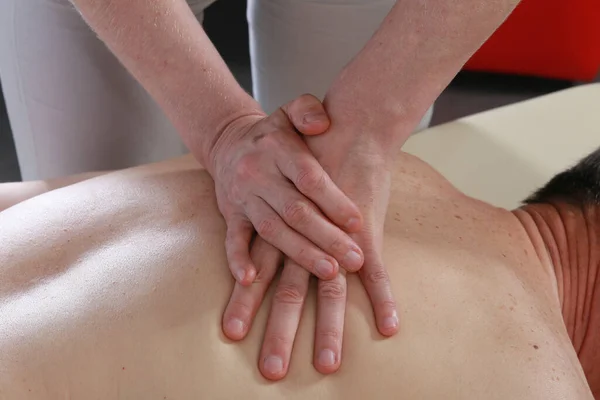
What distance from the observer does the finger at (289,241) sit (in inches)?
34.8

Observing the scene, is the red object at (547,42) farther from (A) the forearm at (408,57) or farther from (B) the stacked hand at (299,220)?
(B) the stacked hand at (299,220)

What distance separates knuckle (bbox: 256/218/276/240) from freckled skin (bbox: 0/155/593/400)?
0.06 metres

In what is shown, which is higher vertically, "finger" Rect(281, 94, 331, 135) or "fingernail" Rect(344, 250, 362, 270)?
"finger" Rect(281, 94, 331, 135)

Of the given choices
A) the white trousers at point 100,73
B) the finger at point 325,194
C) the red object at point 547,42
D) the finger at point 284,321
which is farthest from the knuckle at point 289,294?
the red object at point 547,42

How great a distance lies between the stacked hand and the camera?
0.86 m

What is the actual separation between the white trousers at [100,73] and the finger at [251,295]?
2.30 feet

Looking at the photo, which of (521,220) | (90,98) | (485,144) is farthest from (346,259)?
(485,144)

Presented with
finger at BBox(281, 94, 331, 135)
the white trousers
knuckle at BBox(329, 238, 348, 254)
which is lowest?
the white trousers

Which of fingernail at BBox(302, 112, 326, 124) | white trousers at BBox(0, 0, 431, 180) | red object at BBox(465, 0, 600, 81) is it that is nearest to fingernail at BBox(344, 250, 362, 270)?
fingernail at BBox(302, 112, 326, 124)

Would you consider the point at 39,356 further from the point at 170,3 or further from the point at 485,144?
the point at 485,144

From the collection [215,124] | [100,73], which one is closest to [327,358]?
[215,124]

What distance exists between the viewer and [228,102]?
1059mm

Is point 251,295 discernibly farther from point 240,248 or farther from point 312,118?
point 312,118

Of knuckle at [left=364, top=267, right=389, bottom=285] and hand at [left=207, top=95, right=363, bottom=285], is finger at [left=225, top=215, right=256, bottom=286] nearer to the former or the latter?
hand at [left=207, top=95, right=363, bottom=285]
